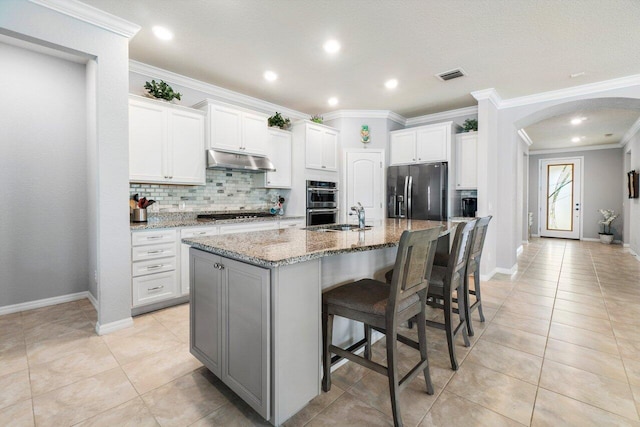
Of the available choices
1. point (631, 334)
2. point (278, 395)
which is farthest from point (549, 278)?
point (278, 395)

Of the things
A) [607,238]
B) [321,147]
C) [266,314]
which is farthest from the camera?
[607,238]

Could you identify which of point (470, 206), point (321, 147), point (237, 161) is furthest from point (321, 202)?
point (470, 206)

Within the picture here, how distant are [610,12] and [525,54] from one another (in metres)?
0.74

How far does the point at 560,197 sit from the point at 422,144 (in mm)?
6703

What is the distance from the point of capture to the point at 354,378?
1.97 meters

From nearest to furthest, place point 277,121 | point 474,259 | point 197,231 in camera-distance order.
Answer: point 474,259 < point 197,231 < point 277,121

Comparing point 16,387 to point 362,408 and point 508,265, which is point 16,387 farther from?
point 508,265

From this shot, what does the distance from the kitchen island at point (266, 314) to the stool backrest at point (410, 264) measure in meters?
0.18

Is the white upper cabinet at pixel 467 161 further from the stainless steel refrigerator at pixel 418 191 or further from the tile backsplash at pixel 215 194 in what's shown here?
the tile backsplash at pixel 215 194

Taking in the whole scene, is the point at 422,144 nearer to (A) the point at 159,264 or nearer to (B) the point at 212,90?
(B) the point at 212,90

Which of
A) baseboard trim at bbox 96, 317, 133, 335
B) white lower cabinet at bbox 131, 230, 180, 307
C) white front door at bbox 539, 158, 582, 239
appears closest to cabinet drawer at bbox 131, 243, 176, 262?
white lower cabinet at bbox 131, 230, 180, 307

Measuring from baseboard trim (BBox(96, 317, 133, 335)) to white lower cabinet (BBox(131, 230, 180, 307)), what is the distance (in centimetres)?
23

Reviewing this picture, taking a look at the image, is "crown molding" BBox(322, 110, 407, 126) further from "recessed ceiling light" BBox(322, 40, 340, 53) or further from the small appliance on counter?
"recessed ceiling light" BBox(322, 40, 340, 53)

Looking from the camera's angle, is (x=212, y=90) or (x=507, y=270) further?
(x=507, y=270)
